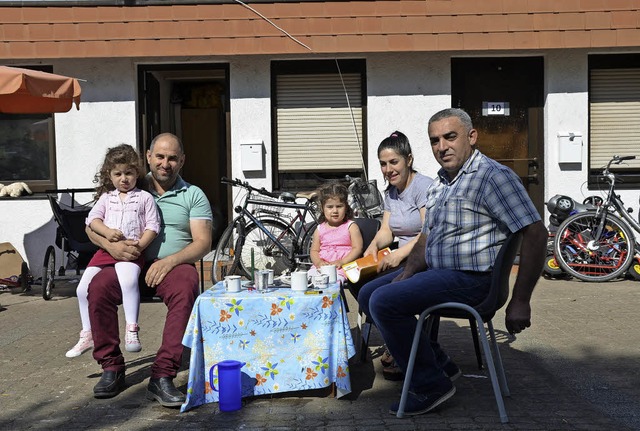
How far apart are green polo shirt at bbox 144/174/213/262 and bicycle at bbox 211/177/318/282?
386 cm

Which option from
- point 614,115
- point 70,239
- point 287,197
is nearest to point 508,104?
point 614,115

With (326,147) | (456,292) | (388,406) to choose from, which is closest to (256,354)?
(388,406)

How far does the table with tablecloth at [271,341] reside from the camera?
486cm

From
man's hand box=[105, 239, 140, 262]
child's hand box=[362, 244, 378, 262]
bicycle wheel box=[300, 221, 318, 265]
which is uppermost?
man's hand box=[105, 239, 140, 262]

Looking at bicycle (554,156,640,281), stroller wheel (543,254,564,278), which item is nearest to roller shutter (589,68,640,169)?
bicycle (554,156,640,281)

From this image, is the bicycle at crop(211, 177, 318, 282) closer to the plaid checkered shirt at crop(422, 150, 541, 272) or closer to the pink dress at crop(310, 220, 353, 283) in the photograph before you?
the pink dress at crop(310, 220, 353, 283)

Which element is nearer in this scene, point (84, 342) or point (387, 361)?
point (84, 342)

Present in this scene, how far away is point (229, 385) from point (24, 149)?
713 centimetres

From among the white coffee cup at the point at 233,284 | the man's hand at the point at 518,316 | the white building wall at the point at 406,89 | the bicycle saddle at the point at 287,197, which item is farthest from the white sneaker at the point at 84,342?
the white building wall at the point at 406,89

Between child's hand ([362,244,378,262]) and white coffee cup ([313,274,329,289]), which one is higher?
child's hand ([362,244,378,262])

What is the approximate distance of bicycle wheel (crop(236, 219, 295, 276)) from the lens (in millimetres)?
9695

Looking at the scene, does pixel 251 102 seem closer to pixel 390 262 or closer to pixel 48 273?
pixel 48 273

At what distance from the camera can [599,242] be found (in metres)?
9.60

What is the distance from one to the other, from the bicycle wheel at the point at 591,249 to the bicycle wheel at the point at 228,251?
3.62 metres
